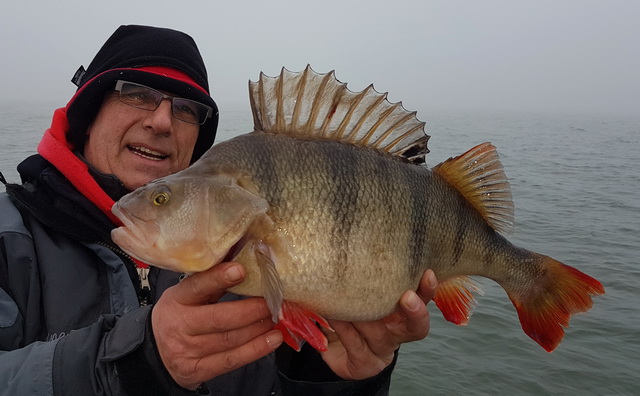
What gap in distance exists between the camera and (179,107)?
2920mm

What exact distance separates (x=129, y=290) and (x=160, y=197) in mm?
909

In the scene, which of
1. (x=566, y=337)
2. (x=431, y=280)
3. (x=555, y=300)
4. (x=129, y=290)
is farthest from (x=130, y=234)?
(x=566, y=337)

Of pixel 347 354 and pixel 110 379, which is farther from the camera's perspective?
pixel 347 354

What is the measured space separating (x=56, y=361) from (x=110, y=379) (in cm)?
21

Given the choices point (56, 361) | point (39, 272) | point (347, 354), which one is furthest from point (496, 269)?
point (39, 272)

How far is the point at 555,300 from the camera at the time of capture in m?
2.38

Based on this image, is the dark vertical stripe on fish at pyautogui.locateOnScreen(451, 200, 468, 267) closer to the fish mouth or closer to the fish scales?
the fish scales

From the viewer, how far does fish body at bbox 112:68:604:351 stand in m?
1.67

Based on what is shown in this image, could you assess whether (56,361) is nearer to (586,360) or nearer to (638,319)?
(586,360)

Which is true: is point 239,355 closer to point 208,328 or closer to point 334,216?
point 208,328

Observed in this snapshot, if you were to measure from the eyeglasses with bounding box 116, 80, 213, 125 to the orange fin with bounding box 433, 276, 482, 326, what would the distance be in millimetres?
1778

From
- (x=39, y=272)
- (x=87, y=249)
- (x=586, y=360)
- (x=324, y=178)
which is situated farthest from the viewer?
(x=586, y=360)

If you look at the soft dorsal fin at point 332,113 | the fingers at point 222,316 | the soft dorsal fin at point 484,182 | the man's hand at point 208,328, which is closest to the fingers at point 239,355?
the man's hand at point 208,328

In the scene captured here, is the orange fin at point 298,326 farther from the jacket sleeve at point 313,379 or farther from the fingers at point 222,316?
the jacket sleeve at point 313,379
